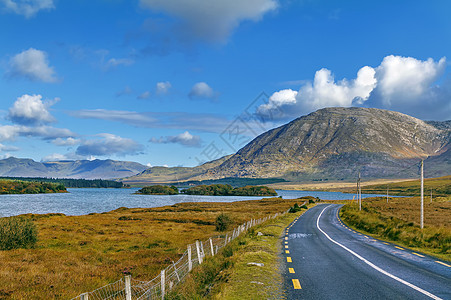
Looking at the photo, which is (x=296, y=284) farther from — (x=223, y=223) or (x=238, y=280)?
(x=223, y=223)

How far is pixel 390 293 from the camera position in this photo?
1105cm

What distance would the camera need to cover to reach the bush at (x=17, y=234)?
87.5 feet

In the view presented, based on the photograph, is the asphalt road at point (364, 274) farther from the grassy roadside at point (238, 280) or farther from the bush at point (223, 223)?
the bush at point (223, 223)

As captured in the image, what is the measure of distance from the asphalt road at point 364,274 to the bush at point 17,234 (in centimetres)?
2208

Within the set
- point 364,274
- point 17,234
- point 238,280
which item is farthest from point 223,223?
point 238,280

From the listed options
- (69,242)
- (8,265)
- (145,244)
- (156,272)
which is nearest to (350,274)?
(156,272)

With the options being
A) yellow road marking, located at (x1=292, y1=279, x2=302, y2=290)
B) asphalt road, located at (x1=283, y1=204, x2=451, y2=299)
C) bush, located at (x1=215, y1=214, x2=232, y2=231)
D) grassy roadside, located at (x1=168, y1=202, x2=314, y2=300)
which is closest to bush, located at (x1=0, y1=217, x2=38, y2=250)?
grassy roadside, located at (x1=168, y1=202, x2=314, y2=300)

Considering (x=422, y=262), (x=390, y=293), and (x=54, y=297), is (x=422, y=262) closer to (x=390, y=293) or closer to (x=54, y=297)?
(x=390, y=293)

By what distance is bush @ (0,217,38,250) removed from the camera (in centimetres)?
2667

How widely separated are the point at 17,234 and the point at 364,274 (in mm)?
26976

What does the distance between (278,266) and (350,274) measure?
333cm

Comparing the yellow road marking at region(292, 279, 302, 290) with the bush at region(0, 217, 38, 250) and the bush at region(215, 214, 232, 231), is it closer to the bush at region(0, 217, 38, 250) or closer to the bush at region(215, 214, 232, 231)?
the bush at region(0, 217, 38, 250)

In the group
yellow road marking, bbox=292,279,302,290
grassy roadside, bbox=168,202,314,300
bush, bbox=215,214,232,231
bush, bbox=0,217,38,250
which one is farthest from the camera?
bush, bbox=215,214,232,231

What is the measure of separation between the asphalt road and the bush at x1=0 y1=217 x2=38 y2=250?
22.1 metres
